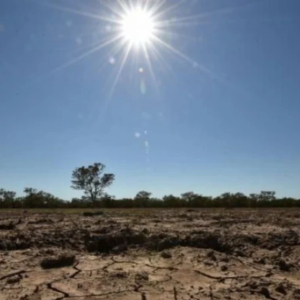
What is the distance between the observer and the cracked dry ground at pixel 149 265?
3.40 metres

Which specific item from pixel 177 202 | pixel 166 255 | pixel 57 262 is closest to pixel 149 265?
pixel 166 255

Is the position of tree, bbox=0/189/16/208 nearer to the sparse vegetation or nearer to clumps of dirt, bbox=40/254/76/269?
the sparse vegetation

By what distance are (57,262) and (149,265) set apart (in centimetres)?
119

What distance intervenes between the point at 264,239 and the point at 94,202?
37739 mm

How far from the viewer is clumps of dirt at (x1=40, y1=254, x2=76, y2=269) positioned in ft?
14.6

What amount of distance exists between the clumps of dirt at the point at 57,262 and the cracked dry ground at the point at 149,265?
3cm

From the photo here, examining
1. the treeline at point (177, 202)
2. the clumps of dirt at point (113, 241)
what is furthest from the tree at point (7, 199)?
the clumps of dirt at point (113, 241)

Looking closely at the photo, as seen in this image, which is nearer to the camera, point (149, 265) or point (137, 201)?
point (149, 265)

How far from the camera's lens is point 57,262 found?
14.8 ft

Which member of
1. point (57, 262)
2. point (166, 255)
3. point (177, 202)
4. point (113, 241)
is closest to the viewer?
point (57, 262)

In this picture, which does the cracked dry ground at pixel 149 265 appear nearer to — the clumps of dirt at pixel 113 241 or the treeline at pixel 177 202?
the clumps of dirt at pixel 113 241

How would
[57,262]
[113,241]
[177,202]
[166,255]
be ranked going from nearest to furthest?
[57,262] < [166,255] < [113,241] < [177,202]

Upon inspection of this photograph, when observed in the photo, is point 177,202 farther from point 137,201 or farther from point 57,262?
point 57,262

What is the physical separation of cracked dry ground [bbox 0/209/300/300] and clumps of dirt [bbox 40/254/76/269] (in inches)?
1.2
